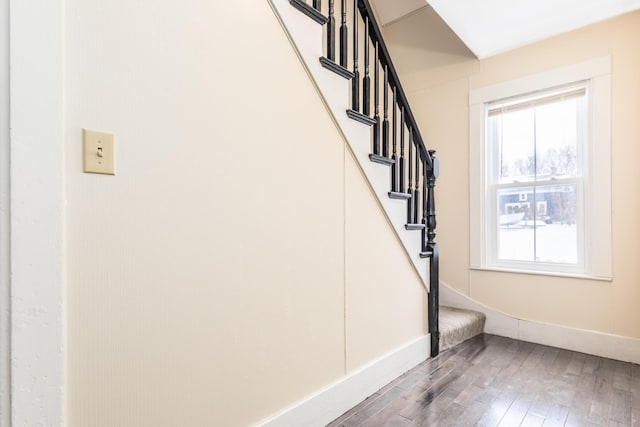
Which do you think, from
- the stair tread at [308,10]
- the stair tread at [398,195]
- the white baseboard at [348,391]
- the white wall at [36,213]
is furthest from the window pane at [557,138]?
the white wall at [36,213]

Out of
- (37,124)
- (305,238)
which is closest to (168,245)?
(37,124)

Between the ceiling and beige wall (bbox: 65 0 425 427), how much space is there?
1522 millimetres

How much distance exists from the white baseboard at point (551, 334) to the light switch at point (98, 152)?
298cm

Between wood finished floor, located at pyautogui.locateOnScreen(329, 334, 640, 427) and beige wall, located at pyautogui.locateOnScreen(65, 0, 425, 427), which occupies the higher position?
beige wall, located at pyautogui.locateOnScreen(65, 0, 425, 427)

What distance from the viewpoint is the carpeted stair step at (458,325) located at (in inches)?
99.3

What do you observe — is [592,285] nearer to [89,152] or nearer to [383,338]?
[383,338]

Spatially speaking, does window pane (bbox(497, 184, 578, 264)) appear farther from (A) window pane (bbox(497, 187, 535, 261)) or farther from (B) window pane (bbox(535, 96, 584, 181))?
(B) window pane (bbox(535, 96, 584, 181))

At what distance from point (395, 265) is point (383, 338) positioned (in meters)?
0.45

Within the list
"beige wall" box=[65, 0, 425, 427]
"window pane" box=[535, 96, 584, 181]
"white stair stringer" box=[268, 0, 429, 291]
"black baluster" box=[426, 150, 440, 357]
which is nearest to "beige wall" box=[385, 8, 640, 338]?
"window pane" box=[535, 96, 584, 181]

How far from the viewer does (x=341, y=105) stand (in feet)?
5.54

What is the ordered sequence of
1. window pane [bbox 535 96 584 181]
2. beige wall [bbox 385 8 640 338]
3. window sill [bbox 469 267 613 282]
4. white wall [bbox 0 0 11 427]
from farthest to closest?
window pane [bbox 535 96 584 181]
window sill [bbox 469 267 613 282]
beige wall [bbox 385 8 640 338]
white wall [bbox 0 0 11 427]

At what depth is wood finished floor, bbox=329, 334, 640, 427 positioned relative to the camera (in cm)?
162

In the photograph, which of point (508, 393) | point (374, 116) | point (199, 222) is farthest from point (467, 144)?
point (199, 222)

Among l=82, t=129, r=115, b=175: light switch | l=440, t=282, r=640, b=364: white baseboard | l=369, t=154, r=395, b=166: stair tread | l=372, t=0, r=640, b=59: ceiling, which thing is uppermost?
l=372, t=0, r=640, b=59: ceiling
